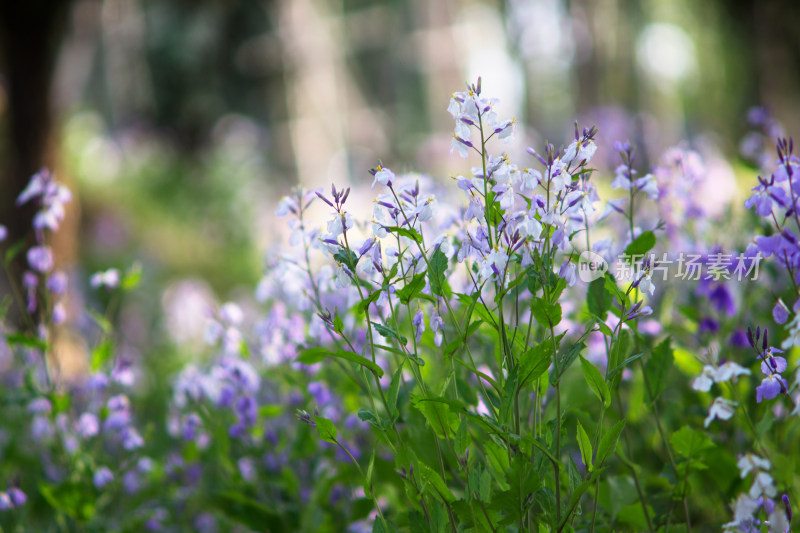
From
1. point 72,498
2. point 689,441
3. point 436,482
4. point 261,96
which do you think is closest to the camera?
point 436,482

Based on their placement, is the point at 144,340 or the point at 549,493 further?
the point at 144,340

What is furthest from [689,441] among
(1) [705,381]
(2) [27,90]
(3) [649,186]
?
(2) [27,90]

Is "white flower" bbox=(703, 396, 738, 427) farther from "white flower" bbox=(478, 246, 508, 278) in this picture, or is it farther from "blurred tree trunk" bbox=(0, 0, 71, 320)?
"blurred tree trunk" bbox=(0, 0, 71, 320)

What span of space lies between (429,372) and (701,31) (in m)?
13.8

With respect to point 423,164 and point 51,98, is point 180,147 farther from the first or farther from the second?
point 51,98

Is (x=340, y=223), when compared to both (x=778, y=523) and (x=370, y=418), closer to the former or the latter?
(x=370, y=418)

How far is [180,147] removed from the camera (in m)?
9.87

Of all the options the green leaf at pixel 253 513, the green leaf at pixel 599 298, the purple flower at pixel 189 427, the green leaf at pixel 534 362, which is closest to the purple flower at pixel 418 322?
the green leaf at pixel 534 362

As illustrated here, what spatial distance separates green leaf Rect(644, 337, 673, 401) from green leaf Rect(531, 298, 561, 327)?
41cm

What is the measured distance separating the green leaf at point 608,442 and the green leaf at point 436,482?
25 centimetres

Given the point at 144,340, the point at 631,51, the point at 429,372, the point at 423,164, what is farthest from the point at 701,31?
the point at 429,372

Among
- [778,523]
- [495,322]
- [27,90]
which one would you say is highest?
[27,90]

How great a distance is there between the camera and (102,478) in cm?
193

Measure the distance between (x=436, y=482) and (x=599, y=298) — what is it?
0.46 meters
